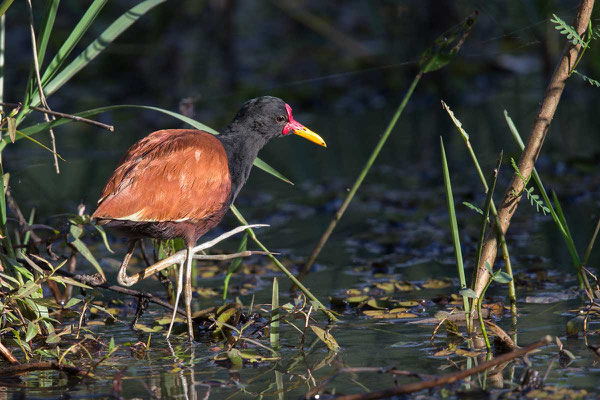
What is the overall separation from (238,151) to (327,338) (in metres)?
1.36

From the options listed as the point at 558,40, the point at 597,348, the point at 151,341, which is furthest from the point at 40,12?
the point at 597,348

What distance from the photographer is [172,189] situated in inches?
164

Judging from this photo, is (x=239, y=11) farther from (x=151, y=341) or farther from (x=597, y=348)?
(x=597, y=348)

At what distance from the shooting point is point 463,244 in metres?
5.75

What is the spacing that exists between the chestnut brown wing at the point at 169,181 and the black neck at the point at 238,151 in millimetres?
125

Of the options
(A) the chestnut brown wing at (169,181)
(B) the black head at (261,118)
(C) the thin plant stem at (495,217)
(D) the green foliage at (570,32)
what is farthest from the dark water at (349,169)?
(D) the green foliage at (570,32)

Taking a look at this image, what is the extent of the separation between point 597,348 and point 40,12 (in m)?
9.21

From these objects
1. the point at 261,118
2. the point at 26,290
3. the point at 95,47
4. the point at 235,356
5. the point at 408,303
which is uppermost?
the point at 95,47

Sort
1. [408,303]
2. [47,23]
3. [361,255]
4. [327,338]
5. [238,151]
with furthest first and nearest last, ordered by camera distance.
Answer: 1. [361,255]
2. [238,151]
3. [408,303]
4. [47,23]
5. [327,338]

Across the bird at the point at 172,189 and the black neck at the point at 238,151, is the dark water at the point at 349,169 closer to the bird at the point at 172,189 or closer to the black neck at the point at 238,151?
the bird at the point at 172,189

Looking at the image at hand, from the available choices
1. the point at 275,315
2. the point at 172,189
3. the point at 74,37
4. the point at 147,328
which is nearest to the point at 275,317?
the point at 275,315

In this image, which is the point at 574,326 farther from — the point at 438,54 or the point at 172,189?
the point at 172,189

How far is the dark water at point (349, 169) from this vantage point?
3625 millimetres

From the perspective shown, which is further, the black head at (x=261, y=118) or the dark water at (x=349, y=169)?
the black head at (x=261, y=118)
